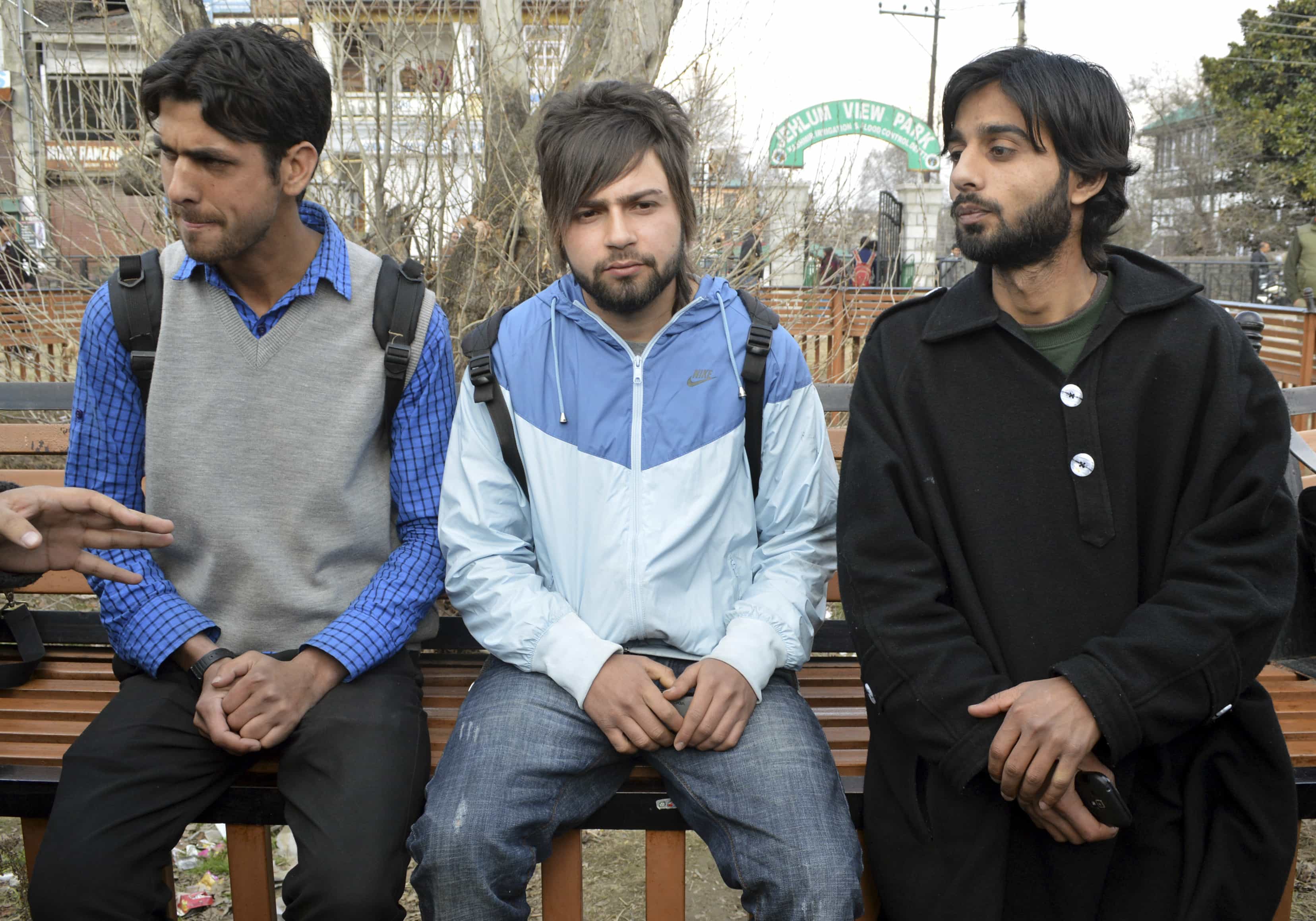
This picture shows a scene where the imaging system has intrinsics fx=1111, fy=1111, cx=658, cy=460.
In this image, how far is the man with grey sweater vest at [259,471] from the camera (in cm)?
226

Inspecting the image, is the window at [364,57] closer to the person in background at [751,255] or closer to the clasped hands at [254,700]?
the person in background at [751,255]

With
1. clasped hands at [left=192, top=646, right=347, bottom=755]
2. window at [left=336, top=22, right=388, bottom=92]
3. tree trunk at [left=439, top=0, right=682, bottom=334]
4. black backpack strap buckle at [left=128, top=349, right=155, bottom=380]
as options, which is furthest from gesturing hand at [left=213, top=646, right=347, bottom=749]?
window at [left=336, top=22, right=388, bottom=92]

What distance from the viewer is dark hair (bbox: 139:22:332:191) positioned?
237 cm

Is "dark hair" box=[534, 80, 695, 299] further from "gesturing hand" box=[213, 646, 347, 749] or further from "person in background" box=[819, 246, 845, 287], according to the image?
"person in background" box=[819, 246, 845, 287]

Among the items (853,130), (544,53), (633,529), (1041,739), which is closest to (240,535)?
(633,529)

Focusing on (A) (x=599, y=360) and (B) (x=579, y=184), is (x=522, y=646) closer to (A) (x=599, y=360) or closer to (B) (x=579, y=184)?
(A) (x=599, y=360)

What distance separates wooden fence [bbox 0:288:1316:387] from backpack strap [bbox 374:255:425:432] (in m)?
2.57

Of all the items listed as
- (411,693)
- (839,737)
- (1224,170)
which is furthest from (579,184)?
(1224,170)

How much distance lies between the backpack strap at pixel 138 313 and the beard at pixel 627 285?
0.97 metres

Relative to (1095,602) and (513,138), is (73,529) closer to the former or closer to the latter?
(1095,602)

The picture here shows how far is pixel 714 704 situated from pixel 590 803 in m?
0.34

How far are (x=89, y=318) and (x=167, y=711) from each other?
36.0 inches

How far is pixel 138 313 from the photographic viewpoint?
2.48 meters

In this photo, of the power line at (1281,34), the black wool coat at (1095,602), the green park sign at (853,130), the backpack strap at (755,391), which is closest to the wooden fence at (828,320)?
the green park sign at (853,130)
